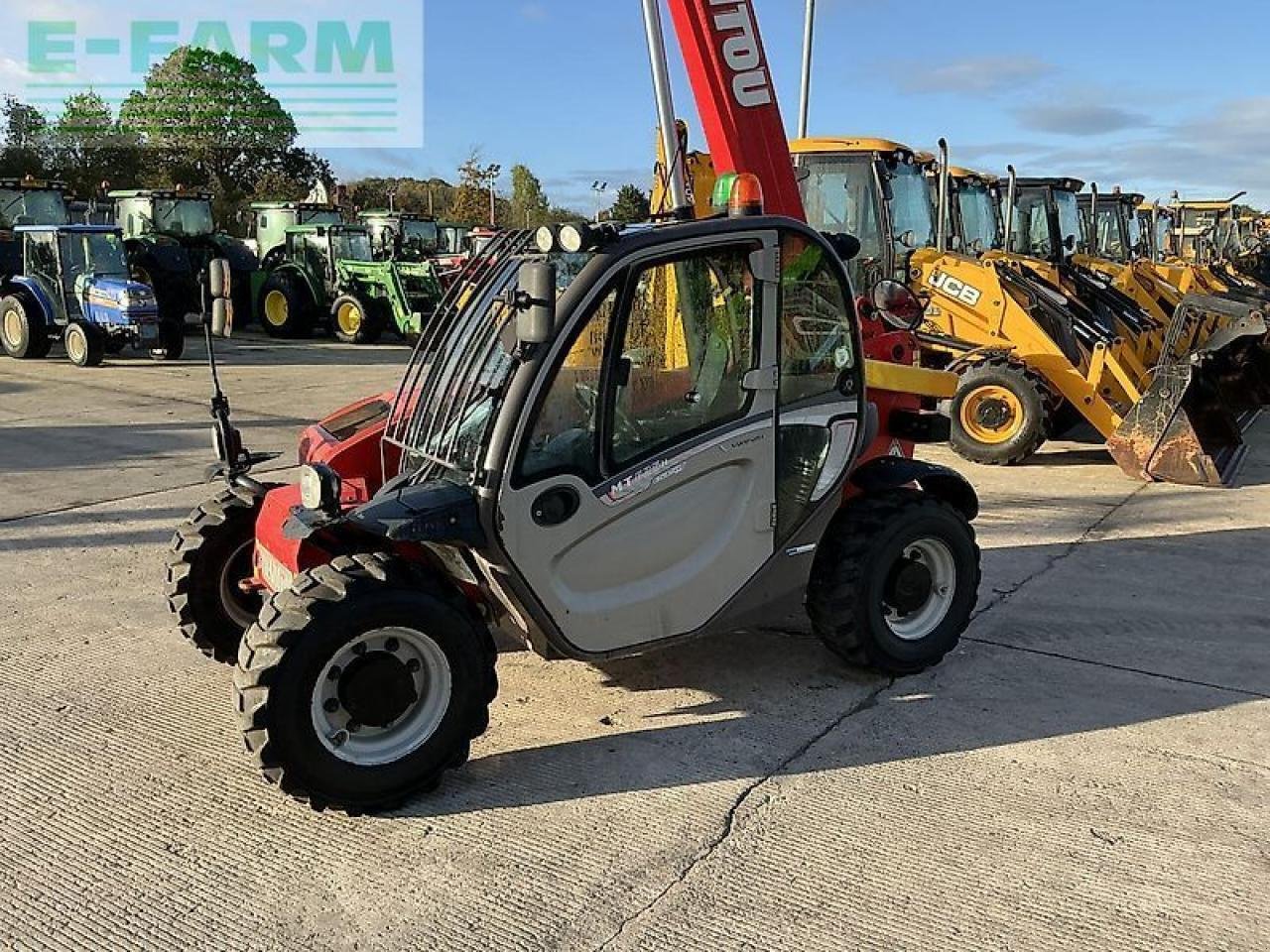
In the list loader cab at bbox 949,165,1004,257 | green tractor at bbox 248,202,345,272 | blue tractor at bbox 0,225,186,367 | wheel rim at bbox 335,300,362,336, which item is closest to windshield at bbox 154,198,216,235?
green tractor at bbox 248,202,345,272

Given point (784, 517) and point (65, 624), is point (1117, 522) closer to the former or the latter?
point (784, 517)

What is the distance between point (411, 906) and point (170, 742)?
1406mm

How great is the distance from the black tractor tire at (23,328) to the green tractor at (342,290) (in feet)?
16.4

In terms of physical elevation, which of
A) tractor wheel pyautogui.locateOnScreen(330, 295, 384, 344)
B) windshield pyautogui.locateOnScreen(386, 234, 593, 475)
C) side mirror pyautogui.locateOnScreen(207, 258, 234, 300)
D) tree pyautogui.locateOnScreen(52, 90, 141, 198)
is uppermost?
tree pyautogui.locateOnScreen(52, 90, 141, 198)

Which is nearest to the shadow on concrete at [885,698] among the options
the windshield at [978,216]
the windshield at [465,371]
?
the windshield at [465,371]

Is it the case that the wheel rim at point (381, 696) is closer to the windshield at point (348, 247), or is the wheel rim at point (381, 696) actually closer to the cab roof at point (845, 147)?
the cab roof at point (845, 147)

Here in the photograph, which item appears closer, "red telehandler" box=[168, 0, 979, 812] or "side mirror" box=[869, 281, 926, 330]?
"red telehandler" box=[168, 0, 979, 812]

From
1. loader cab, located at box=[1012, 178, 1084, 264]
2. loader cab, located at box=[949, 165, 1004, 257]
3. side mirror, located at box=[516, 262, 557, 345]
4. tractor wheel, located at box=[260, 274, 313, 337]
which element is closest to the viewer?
side mirror, located at box=[516, 262, 557, 345]

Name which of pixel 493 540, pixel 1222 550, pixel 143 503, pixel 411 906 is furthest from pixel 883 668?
pixel 143 503

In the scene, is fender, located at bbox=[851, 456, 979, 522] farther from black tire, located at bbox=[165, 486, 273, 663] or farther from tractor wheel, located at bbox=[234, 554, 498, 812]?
black tire, located at bbox=[165, 486, 273, 663]

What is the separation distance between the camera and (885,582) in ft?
14.6

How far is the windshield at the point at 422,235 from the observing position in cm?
2144

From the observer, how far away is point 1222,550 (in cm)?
652

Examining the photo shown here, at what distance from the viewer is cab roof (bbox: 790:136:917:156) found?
9.26m
